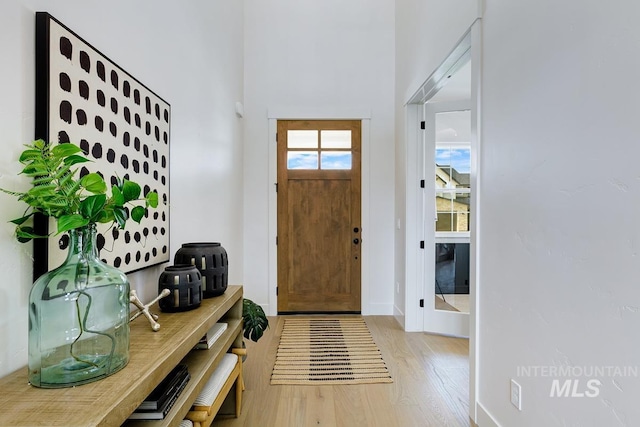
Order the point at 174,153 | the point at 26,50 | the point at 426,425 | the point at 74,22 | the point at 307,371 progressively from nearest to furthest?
the point at 26,50 → the point at 74,22 → the point at 426,425 → the point at 174,153 → the point at 307,371

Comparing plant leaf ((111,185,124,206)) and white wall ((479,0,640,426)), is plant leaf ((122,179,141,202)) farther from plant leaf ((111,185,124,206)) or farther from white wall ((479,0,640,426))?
white wall ((479,0,640,426))

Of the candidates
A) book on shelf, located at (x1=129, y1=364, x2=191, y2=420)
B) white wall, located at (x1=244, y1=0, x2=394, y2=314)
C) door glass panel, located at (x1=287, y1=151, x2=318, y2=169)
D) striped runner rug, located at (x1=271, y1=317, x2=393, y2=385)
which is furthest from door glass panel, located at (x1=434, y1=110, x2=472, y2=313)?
book on shelf, located at (x1=129, y1=364, x2=191, y2=420)

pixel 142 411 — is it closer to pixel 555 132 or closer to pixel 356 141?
pixel 555 132

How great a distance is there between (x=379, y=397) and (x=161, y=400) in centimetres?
162

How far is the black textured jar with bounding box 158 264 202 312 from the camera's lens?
1.63 m

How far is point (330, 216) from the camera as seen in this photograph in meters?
4.29

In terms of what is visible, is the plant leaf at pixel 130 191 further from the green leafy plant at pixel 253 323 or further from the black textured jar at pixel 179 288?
the green leafy plant at pixel 253 323

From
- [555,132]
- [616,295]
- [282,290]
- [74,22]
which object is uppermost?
[74,22]

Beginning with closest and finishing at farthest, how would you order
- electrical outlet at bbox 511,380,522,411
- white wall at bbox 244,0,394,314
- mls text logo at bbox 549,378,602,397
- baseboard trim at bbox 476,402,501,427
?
mls text logo at bbox 549,378,602,397
electrical outlet at bbox 511,380,522,411
baseboard trim at bbox 476,402,501,427
white wall at bbox 244,0,394,314

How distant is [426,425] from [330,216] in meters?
2.60

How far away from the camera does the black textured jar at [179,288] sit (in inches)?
64.2

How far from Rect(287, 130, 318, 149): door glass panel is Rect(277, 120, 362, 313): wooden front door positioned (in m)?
0.04

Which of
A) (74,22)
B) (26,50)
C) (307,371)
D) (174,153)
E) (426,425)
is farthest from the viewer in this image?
(307,371)

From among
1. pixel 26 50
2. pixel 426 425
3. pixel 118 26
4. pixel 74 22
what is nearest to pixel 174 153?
pixel 118 26
